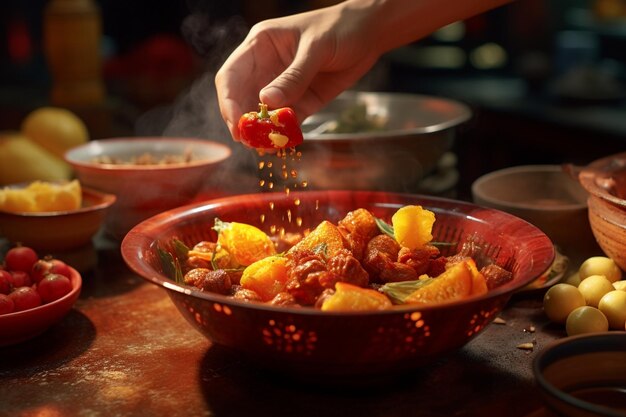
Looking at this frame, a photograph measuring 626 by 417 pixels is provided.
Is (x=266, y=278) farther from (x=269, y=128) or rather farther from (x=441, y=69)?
(x=441, y=69)

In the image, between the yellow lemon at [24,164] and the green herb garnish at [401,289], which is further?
the yellow lemon at [24,164]

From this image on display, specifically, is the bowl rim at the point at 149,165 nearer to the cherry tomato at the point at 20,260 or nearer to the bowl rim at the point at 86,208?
the bowl rim at the point at 86,208

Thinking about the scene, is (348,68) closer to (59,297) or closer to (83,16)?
(59,297)

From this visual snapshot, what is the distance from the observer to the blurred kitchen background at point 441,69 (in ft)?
14.5

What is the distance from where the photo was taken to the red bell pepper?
1795 mm

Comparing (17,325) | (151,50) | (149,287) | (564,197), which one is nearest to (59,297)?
(17,325)

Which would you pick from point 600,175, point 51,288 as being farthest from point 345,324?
point 600,175

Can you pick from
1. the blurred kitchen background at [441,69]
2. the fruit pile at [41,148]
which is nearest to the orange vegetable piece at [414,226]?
the fruit pile at [41,148]

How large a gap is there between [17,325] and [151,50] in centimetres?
447

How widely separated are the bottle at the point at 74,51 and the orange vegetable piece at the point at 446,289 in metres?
2.83

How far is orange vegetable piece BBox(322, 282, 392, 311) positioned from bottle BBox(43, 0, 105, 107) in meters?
2.81

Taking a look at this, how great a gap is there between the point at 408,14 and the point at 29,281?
1.24m

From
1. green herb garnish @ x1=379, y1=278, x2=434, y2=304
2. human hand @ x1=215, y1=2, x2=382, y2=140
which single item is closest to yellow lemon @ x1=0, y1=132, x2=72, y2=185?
human hand @ x1=215, y1=2, x2=382, y2=140

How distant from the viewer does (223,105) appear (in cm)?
203
